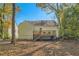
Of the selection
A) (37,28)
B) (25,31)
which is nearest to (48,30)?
(37,28)

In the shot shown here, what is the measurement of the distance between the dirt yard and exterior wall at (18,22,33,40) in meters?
0.06

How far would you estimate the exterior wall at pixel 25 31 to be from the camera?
264 cm

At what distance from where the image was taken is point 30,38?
2.65m

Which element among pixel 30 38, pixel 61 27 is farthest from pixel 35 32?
pixel 61 27

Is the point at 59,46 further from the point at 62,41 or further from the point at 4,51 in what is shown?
the point at 4,51

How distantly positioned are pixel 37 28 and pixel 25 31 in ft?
0.39

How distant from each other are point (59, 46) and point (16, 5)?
0.57m

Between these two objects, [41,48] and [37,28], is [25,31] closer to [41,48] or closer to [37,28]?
[37,28]

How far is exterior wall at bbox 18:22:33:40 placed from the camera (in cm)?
264

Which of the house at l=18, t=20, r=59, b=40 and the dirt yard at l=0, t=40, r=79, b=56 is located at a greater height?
the house at l=18, t=20, r=59, b=40

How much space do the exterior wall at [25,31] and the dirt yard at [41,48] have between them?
57 mm

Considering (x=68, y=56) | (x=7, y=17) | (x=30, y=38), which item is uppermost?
(x=7, y=17)

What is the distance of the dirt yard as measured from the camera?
8.66ft

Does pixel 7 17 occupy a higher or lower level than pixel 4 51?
higher
